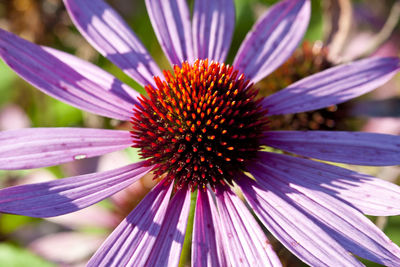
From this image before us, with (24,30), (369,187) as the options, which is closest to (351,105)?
(369,187)

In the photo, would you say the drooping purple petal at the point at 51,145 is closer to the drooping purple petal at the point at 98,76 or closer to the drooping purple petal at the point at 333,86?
the drooping purple petal at the point at 98,76

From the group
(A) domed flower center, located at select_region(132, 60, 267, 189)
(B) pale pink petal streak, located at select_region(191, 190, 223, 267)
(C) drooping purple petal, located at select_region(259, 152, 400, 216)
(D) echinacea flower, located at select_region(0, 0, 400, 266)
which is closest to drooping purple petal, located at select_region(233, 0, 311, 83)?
(D) echinacea flower, located at select_region(0, 0, 400, 266)

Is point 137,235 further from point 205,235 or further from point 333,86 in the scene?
point 333,86

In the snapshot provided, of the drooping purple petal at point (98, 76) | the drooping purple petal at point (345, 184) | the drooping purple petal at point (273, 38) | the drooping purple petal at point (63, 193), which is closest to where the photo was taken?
the drooping purple petal at point (63, 193)

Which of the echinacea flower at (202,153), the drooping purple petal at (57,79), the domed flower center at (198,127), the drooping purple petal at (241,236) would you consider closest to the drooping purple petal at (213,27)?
the echinacea flower at (202,153)

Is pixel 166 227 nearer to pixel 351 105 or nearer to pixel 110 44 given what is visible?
pixel 110 44

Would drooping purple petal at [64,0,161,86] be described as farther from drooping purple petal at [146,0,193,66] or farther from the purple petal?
the purple petal
